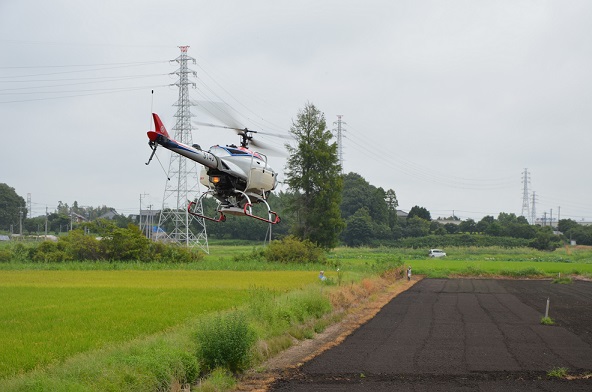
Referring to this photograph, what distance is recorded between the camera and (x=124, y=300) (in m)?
28.2

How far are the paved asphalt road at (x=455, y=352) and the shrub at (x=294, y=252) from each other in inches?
1058

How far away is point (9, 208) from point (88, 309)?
96.9 m

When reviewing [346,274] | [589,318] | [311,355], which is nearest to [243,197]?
[311,355]

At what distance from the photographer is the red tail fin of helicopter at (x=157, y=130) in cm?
1402

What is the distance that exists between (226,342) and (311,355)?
3838 millimetres

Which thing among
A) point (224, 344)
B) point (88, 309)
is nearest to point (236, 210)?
point (224, 344)

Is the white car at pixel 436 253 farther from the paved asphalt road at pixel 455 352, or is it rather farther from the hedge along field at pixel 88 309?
the paved asphalt road at pixel 455 352

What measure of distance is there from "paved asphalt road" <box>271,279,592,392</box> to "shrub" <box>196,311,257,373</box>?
1262mm

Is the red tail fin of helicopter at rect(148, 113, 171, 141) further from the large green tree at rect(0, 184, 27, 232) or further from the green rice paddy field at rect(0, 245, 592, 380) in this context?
the large green tree at rect(0, 184, 27, 232)

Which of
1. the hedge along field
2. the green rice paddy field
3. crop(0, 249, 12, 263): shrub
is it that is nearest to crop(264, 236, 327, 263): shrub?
the green rice paddy field

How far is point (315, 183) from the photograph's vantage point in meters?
62.0

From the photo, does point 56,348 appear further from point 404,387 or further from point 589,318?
point 589,318

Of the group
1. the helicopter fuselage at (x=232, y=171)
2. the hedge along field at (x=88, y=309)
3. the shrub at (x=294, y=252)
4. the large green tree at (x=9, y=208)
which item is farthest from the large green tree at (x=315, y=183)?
the large green tree at (x=9, y=208)

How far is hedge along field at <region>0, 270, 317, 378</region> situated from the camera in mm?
16016
